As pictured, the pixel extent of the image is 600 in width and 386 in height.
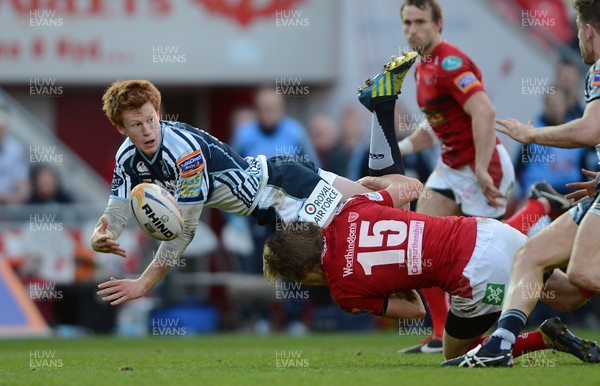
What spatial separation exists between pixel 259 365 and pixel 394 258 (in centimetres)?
155

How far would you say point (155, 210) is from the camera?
24.3 feet

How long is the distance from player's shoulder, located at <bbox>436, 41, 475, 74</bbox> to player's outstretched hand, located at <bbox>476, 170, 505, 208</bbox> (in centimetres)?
91

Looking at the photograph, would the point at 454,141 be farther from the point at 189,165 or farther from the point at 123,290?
the point at 123,290

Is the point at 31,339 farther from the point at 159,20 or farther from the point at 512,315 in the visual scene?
the point at 512,315

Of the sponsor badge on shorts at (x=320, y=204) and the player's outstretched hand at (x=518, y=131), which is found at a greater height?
the player's outstretched hand at (x=518, y=131)

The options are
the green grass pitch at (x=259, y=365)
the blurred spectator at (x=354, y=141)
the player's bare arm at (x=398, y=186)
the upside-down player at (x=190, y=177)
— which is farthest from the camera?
the blurred spectator at (x=354, y=141)

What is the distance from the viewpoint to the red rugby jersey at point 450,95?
30.5 feet

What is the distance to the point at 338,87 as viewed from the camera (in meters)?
17.3

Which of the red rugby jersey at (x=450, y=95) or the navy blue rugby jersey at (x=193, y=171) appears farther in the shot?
the red rugby jersey at (x=450, y=95)

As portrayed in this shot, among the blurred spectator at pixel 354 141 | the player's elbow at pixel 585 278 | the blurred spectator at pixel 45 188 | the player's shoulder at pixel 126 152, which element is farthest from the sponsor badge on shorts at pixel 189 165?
the blurred spectator at pixel 45 188

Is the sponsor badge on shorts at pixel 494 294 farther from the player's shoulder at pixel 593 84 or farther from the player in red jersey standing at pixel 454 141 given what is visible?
the player in red jersey standing at pixel 454 141

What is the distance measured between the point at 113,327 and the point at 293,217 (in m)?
6.88

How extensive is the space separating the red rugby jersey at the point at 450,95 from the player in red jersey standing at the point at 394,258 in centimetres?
234

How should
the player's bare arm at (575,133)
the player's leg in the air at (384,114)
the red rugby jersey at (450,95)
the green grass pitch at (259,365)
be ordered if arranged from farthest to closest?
the red rugby jersey at (450,95), the player's leg in the air at (384,114), the player's bare arm at (575,133), the green grass pitch at (259,365)
